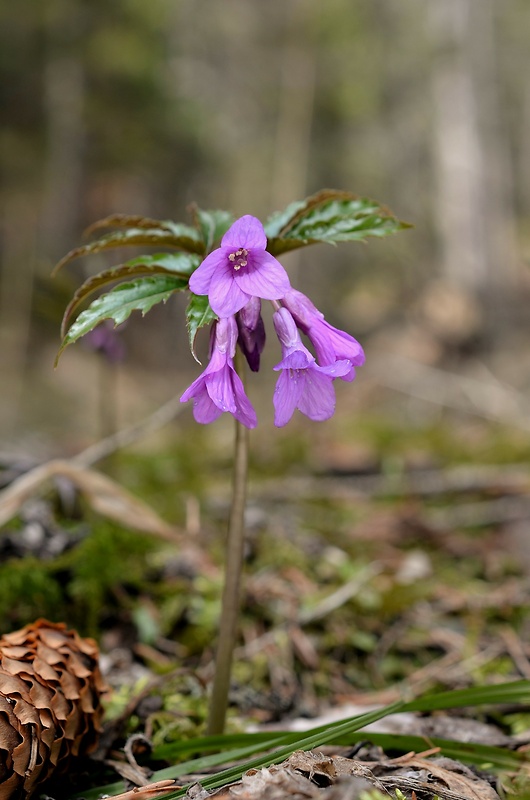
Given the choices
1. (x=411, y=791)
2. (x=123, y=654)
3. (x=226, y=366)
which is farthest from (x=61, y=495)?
(x=411, y=791)

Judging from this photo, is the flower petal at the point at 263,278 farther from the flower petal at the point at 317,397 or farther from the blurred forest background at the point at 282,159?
the blurred forest background at the point at 282,159

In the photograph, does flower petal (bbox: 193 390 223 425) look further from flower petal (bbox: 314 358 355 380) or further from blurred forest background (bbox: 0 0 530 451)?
blurred forest background (bbox: 0 0 530 451)

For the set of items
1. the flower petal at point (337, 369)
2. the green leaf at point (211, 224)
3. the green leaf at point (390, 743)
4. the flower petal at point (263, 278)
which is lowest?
the green leaf at point (390, 743)

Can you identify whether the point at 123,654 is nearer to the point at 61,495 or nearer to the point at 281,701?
the point at 281,701

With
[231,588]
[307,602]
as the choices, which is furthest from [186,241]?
[307,602]

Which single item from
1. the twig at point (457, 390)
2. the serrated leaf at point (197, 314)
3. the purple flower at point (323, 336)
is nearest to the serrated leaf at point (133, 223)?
the serrated leaf at point (197, 314)

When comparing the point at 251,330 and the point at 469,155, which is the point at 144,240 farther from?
the point at 469,155

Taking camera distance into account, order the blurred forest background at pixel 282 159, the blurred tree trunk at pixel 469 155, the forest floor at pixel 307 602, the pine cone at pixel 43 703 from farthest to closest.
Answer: the blurred forest background at pixel 282 159, the blurred tree trunk at pixel 469 155, the forest floor at pixel 307 602, the pine cone at pixel 43 703
